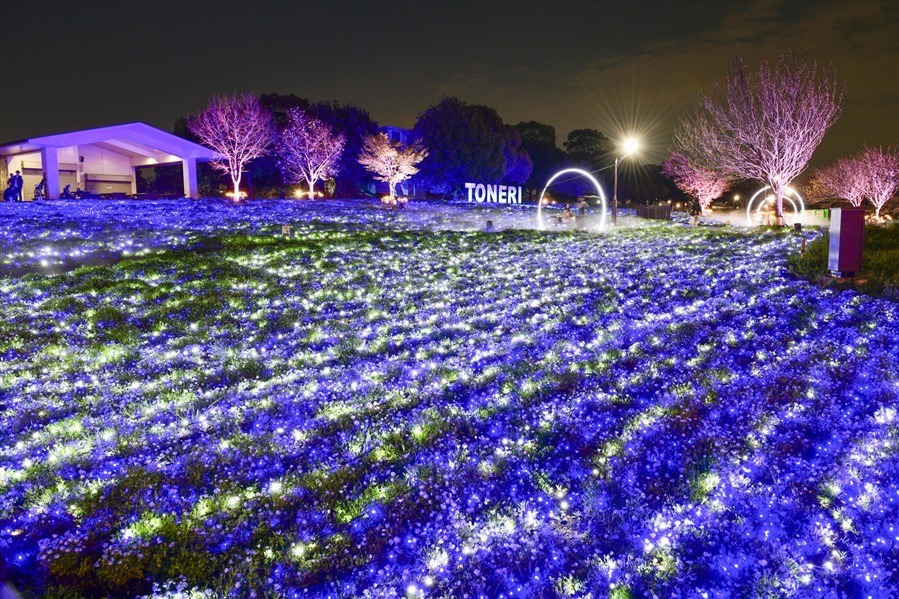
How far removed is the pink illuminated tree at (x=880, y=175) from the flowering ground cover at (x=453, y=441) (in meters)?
40.2

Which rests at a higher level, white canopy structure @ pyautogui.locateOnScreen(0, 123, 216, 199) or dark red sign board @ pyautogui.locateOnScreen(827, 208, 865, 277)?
white canopy structure @ pyautogui.locateOnScreen(0, 123, 216, 199)

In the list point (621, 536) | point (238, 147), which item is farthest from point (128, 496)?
point (238, 147)

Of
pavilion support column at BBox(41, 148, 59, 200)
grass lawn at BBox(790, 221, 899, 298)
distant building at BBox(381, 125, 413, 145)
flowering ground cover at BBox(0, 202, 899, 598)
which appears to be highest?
distant building at BBox(381, 125, 413, 145)

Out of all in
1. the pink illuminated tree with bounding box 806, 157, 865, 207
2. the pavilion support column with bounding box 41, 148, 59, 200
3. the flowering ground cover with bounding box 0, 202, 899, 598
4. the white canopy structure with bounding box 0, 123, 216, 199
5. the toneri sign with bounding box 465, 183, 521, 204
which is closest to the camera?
the flowering ground cover with bounding box 0, 202, 899, 598

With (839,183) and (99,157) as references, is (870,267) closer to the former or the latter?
(99,157)

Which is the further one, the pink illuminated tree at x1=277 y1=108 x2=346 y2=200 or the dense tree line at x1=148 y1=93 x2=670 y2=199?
the dense tree line at x1=148 y1=93 x2=670 y2=199

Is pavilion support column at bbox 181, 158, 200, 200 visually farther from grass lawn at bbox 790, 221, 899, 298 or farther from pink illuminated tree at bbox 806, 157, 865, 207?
pink illuminated tree at bbox 806, 157, 865, 207

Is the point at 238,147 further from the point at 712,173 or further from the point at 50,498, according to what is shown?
the point at 50,498

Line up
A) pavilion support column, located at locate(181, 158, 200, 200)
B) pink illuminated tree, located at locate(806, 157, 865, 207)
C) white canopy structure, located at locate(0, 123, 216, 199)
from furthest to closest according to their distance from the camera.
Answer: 1. pink illuminated tree, located at locate(806, 157, 865, 207)
2. pavilion support column, located at locate(181, 158, 200, 200)
3. white canopy structure, located at locate(0, 123, 216, 199)

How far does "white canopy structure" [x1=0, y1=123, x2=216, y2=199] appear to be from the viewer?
2900 centimetres

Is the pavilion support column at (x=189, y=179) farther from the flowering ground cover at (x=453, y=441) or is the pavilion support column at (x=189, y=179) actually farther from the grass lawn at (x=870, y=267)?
the grass lawn at (x=870, y=267)

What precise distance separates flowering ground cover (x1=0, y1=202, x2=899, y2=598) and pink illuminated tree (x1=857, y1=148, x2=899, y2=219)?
40212 millimetres

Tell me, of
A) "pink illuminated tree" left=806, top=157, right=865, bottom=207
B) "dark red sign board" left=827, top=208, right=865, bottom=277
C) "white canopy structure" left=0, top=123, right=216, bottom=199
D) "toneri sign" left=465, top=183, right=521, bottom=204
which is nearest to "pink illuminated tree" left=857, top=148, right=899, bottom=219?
"pink illuminated tree" left=806, top=157, right=865, bottom=207

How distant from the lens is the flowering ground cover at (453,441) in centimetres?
364
